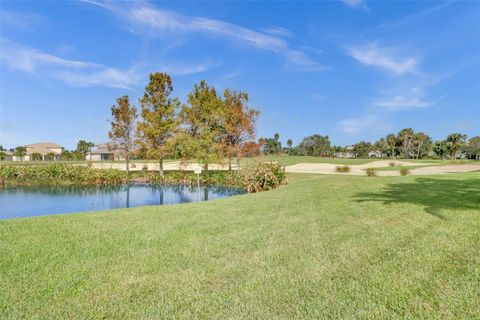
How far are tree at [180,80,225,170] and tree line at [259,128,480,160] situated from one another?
32.9 metres

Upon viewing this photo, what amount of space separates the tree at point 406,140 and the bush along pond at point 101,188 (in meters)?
63.8

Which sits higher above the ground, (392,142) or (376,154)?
(392,142)

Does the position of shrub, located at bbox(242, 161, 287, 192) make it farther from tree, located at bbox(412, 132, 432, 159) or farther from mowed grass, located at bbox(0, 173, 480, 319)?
tree, located at bbox(412, 132, 432, 159)

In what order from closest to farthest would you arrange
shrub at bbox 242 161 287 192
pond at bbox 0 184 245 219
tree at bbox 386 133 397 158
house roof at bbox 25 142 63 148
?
1. pond at bbox 0 184 245 219
2. shrub at bbox 242 161 287 192
3. tree at bbox 386 133 397 158
4. house roof at bbox 25 142 63 148

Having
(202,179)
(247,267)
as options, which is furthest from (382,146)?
(247,267)

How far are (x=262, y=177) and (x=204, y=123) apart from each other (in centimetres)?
923

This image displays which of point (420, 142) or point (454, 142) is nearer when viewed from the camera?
point (454, 142)

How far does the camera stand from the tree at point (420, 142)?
7038 centimetres

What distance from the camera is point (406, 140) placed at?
7012cm

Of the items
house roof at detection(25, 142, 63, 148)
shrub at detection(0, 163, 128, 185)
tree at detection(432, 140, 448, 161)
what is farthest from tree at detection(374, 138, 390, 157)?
house roof at detection(25, 142, 63, 148)

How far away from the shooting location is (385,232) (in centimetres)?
448

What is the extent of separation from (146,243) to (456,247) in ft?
13.7

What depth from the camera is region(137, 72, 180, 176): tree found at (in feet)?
71.7

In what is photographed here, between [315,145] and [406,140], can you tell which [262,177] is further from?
[315,145]
